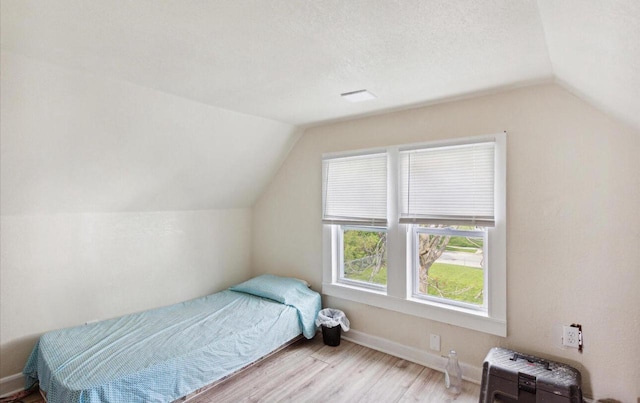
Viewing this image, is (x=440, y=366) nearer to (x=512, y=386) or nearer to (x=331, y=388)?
(x=512, y=386)

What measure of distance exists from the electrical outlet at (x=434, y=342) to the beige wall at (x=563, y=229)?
4 cm

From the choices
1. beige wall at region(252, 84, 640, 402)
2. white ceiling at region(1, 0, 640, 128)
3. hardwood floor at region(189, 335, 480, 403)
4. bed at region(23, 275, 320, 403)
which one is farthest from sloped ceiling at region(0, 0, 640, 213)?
hardwood floor at region(189, 335, 480, 403)

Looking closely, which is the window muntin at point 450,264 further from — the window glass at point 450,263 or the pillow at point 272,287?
the pillow at point 272,287

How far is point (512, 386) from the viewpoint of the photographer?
1993 mm

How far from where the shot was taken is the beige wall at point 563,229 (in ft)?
6.52

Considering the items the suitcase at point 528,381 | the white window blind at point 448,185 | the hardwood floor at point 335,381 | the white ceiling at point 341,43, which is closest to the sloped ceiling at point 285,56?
the white ceiling at point 341,43

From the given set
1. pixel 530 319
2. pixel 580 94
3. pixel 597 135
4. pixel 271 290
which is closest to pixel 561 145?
pixel 597 135

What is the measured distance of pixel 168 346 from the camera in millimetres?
2279

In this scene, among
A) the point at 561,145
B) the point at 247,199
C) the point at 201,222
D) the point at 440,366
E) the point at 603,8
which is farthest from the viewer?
the point at 247,199

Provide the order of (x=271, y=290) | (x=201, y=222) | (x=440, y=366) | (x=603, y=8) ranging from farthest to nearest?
(x=201, y=222)
(x=271, y=290)
(x=440, y=366)
(x=603, y=8)

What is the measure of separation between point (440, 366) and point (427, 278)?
72cm

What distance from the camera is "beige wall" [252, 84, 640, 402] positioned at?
199 centimetres

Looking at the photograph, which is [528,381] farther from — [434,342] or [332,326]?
[332,326]

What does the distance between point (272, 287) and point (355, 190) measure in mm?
1335
